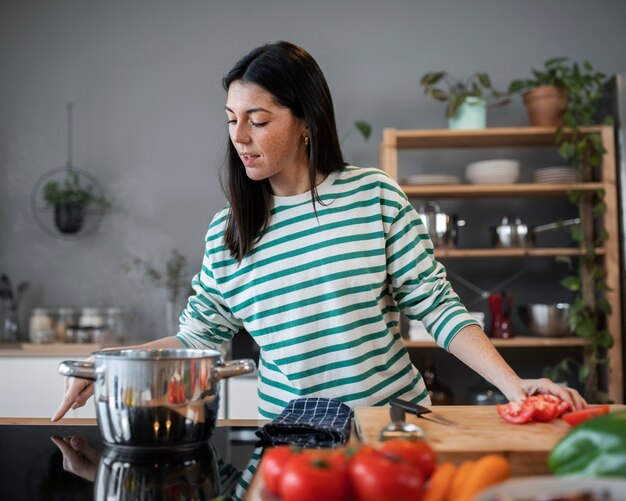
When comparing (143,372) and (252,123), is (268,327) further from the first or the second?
(143,372)

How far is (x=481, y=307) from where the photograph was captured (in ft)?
11.8

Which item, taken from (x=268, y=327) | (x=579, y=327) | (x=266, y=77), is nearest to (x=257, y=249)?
(x=268, y=327)

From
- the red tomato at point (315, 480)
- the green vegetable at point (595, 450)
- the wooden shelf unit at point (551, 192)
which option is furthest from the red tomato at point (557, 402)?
the wooden shelf unit at point (551, 192)

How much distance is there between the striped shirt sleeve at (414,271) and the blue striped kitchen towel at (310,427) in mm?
326

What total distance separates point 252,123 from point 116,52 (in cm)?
265

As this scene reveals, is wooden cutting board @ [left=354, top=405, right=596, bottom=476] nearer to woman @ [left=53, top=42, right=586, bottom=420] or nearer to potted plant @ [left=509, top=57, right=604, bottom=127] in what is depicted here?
woman @ [left=53, top=42, right=586, bottom=420]

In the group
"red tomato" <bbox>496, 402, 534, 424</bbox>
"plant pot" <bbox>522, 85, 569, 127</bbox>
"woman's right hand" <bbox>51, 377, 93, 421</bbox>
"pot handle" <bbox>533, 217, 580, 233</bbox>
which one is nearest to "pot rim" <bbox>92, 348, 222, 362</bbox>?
"woman's right hand" <bbox>51, 377, 93, 421</bbox>

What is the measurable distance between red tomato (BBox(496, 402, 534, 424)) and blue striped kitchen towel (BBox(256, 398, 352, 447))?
24 cm

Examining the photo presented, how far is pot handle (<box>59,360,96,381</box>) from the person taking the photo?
1.00m

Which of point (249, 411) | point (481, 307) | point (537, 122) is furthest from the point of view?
point (481, 307)

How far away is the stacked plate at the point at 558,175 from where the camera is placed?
3258mm

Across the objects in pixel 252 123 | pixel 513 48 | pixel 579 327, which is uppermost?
pixel 513 48

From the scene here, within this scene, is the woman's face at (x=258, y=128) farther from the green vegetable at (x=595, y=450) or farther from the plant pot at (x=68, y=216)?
the plant pot at (x=68, y=216)

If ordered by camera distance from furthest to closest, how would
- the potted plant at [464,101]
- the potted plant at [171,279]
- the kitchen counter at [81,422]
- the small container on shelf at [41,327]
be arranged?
the potted plant at [171,279]
the small container on shelf at [41,327]
the potted plant at [464,101]
the kitchen counter at [81,422]
